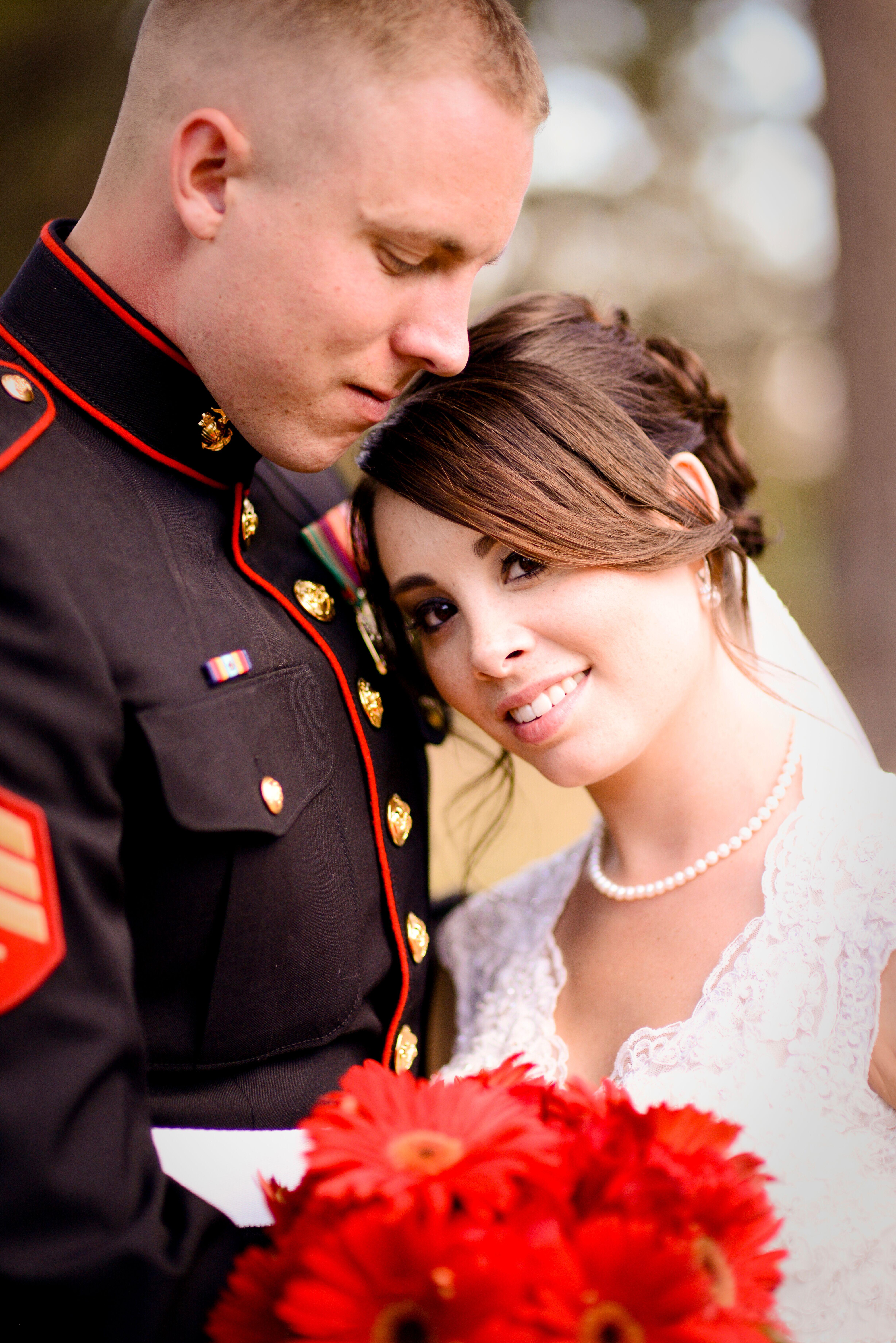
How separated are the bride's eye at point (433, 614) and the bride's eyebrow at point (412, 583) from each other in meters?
0.05

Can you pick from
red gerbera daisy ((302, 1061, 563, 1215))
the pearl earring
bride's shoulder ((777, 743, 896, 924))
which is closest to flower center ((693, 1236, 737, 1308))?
red gerbera daisy ((302, 1061, 563, 1215))

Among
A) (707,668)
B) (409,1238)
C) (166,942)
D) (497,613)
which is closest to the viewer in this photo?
(409,1238)

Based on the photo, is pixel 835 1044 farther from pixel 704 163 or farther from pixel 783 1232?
pixel 704 163

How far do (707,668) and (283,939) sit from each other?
1.04 meters

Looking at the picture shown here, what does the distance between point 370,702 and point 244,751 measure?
1.29 ft

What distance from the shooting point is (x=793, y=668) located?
2371mm

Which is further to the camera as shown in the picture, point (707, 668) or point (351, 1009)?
point (707, 668)

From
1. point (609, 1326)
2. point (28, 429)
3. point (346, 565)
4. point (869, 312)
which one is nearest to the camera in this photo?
point (609, 1326)

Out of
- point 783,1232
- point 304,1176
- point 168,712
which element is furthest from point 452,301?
point 783,1232

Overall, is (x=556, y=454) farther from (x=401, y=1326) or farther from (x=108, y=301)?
(x=401, y=1326)

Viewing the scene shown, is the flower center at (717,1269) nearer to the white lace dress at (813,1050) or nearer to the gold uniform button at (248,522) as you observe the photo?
the white lace dress at (813,1050)

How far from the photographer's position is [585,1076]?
196 centimetres

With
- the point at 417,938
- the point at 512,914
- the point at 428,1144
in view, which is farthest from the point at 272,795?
the point at 512,914

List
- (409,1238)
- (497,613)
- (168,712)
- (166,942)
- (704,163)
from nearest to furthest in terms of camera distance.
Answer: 1. (409,1238)
2. (168,712)
3. (166,942)
4. (497,613)
5. (704,163)
